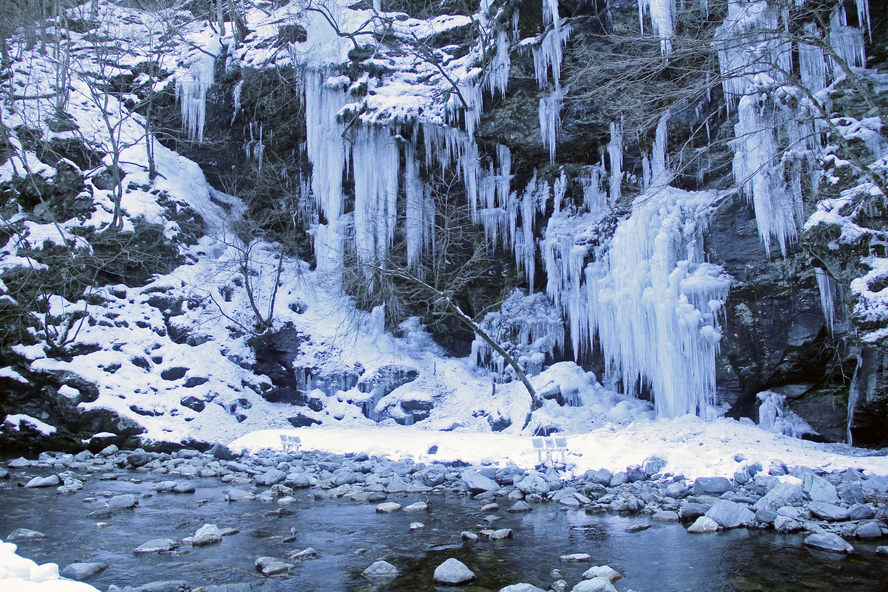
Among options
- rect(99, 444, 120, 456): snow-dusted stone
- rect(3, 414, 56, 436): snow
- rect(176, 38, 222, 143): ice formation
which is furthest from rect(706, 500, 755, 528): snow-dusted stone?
rect(176, 38, 222, 143): ice formation

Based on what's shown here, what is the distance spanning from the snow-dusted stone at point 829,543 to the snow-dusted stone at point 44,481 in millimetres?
9333

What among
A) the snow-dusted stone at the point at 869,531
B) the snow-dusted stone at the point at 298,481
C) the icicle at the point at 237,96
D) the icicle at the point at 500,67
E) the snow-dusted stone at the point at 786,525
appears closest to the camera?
the snow-dusted stone at the point at 869,531

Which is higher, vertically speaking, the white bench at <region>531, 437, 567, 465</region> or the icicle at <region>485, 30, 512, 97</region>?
the icicle at <region>485, 30, 512, 97</region>

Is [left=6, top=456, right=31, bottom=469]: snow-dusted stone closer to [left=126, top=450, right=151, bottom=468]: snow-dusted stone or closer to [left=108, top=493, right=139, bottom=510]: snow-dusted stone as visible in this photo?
[left=126, top=450, right=151, bottom=468]: snow-dusted stone

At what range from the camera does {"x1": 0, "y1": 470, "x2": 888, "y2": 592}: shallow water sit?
157 inches

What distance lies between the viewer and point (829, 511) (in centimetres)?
530

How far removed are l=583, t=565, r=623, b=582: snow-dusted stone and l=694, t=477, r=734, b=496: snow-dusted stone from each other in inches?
111

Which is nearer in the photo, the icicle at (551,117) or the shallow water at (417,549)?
the shallow water at (417,549)

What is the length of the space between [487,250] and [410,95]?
476cm

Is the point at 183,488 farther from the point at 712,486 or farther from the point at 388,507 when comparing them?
the point at 712,486

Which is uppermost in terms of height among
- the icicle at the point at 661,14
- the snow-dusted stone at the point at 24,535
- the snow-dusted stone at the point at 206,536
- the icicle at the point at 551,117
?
the icicle at the point at 661,14

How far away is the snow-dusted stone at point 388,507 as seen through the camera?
6.29m

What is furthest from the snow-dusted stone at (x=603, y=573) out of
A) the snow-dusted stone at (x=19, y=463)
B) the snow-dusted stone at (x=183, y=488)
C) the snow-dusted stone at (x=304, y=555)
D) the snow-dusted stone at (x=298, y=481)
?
the snow-dusted stone at (x=19, y=463)

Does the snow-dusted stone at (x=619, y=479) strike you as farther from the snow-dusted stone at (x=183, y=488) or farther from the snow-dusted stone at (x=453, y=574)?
the snow-dusted stone at (x=183, y=488)
